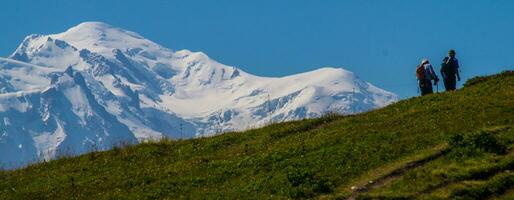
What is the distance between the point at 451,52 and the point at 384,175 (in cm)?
1842

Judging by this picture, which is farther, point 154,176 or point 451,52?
point 451,52

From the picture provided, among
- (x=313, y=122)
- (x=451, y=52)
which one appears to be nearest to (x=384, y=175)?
(x=313, y=122)

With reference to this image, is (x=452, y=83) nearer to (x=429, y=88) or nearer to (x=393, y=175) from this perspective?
(x=429, y=88)

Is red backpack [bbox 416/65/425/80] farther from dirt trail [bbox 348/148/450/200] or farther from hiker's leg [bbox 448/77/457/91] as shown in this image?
dirt trail [bbox 348/148/450/200]

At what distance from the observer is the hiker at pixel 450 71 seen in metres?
44.2

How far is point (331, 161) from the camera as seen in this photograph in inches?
1198

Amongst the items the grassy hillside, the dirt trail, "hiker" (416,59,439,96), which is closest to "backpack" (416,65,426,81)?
"hiker" (416,59,439,96)

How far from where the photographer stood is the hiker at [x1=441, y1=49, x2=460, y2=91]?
44219mm

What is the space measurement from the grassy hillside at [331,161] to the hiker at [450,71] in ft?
10.5

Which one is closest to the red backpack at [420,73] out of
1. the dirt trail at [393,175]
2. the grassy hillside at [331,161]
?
the grassy hillside at [331,161]

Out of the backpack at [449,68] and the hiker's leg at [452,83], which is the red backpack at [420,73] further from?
the hiker's leg at [452,83]

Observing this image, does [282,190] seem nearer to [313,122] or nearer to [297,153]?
[297,153]

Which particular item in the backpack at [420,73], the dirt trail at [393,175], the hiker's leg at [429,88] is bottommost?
the dirt trail at [393,175]

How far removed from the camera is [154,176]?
32219 mm
